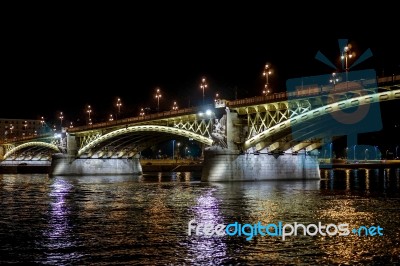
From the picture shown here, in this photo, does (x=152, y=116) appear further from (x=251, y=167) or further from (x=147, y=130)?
(x=251, y=167)

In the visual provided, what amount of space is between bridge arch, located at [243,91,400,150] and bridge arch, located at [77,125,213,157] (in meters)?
6.31

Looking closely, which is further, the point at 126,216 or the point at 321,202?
the point at 321,202

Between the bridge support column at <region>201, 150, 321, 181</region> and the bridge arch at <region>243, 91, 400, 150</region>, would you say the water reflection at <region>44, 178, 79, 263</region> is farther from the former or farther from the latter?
the bridge support column at <region>201, 150, 321, 181</region>

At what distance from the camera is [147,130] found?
6900cm

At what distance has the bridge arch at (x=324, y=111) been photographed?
139 ft

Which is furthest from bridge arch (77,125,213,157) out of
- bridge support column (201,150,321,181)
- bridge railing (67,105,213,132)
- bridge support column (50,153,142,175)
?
bridge support column (201,150,321,181)

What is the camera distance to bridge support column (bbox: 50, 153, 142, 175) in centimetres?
8675

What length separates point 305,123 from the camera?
172ft

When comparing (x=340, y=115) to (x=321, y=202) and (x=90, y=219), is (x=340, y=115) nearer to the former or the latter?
(x=321, y=202)

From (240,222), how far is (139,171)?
67391 millimetres

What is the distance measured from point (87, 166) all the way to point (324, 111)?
50729mm

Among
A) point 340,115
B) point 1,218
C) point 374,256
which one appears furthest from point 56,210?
point 340,115

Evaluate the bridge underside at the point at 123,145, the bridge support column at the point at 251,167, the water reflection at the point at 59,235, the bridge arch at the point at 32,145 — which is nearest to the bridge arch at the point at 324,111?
the bridge support column at the point at 251,167

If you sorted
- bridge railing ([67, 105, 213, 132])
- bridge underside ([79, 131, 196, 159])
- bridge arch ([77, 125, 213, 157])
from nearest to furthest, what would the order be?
bridge arch ([77, 125, 213, 157]) < bridge railing ([67, 105, 213, 132]) < bridge underside ([79, 131, 196, 159])
